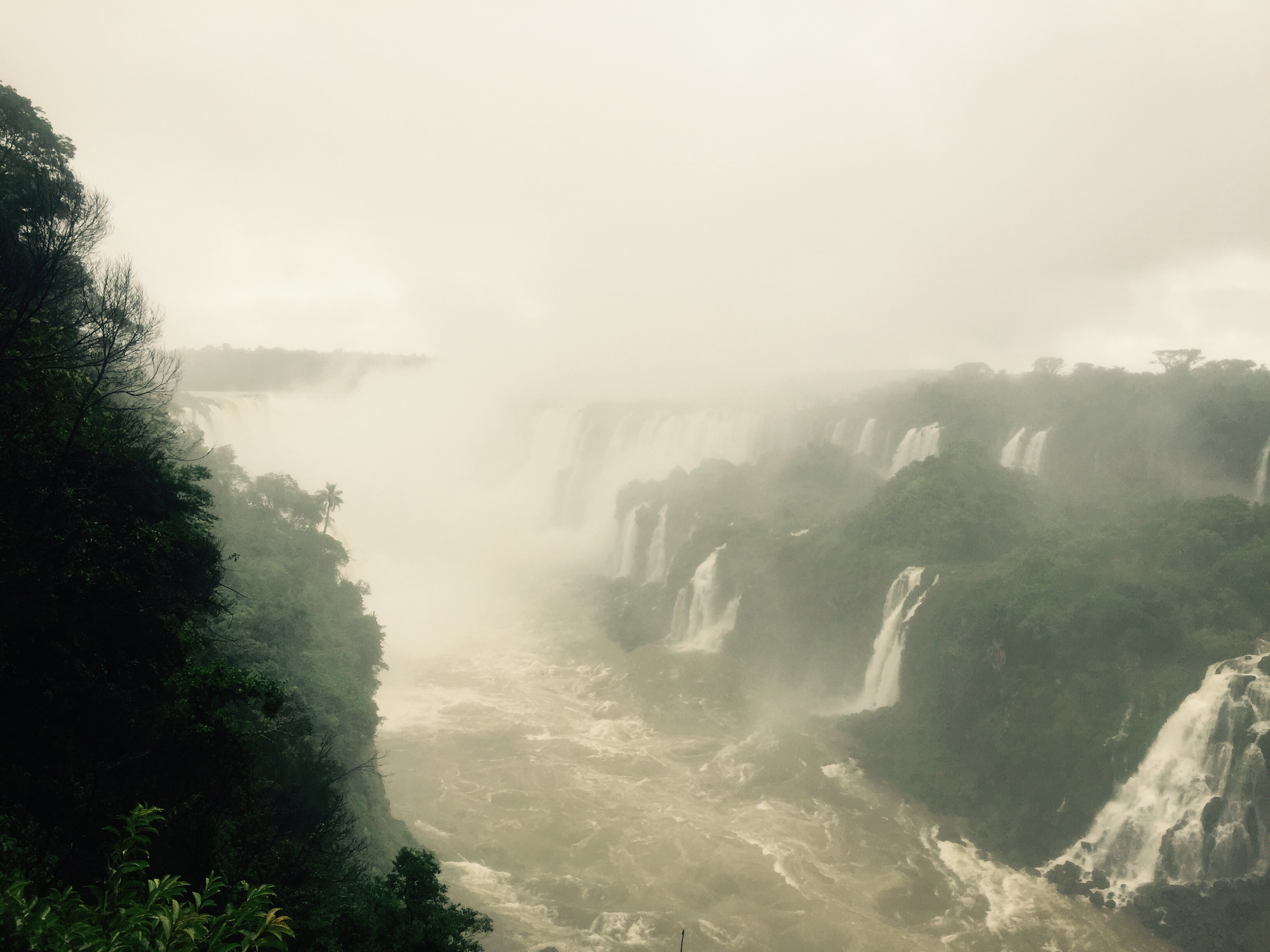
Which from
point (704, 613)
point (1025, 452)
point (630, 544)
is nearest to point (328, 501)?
point (630, 544)

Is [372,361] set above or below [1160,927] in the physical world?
above

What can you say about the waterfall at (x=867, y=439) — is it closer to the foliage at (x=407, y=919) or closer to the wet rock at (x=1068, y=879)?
the wet rock at (x=1068, y=879)

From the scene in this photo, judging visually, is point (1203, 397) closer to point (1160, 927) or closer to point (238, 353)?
point (1160, 927)

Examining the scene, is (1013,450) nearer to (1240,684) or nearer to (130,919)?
(1240,684)

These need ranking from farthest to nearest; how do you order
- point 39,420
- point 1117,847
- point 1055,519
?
1. point 1055,519
2. point 1117,847
3. point 39,420

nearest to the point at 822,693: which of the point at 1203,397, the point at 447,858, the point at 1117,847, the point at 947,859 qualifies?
the point at 947,859

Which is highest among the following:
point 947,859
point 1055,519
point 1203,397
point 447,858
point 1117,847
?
point 1203,397

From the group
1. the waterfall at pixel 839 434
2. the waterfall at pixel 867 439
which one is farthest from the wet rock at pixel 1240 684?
the waterfall at pixel 839 434

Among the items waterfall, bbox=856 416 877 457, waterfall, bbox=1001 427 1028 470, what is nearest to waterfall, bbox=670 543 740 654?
waterfall, bbox=856 416 877 457

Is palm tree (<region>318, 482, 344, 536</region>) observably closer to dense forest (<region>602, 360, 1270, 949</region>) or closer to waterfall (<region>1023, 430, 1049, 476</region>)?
dense forest (<region>602, 360, 1270, 949</region>)
